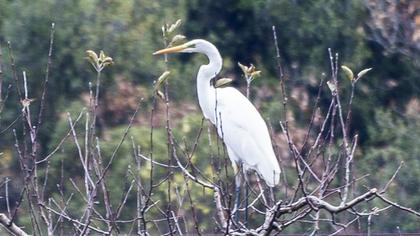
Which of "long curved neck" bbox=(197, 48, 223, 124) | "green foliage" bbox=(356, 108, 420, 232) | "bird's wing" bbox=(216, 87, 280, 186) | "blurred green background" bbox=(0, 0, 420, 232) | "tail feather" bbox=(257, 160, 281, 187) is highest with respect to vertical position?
"long curved neck" bbox=(197, 48, 223, 124)

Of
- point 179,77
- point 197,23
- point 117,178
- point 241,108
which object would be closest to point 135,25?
point 179,77

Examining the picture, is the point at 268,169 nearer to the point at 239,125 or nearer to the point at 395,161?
the point at 239,125

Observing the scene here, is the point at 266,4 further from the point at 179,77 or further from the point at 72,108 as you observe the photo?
the point at 72,108

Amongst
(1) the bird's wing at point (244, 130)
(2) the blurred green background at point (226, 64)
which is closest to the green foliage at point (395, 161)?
(2) the blurred green background at point (226, 64)

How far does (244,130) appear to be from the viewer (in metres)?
6.45

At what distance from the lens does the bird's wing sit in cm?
627

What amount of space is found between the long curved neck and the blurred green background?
3808 millimetres

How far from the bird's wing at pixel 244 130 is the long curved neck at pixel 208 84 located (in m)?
0.05

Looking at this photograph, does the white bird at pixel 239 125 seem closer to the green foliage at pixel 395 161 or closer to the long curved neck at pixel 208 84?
the long curved neck at pixel 208 84

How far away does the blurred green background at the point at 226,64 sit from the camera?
36.0 feet

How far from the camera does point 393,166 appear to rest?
11.3m

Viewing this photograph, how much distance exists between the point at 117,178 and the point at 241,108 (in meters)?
4.13

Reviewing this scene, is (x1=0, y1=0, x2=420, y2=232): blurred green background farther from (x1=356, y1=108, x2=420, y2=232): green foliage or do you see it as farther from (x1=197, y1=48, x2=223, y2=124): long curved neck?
(x1=197, y1=48, x2=223, y2=124): long curved neck

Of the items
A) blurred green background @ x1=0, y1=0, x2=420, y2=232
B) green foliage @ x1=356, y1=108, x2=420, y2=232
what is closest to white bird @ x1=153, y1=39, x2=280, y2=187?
blurred green background @ x1=0, y1=0, x2=420, y2=232
